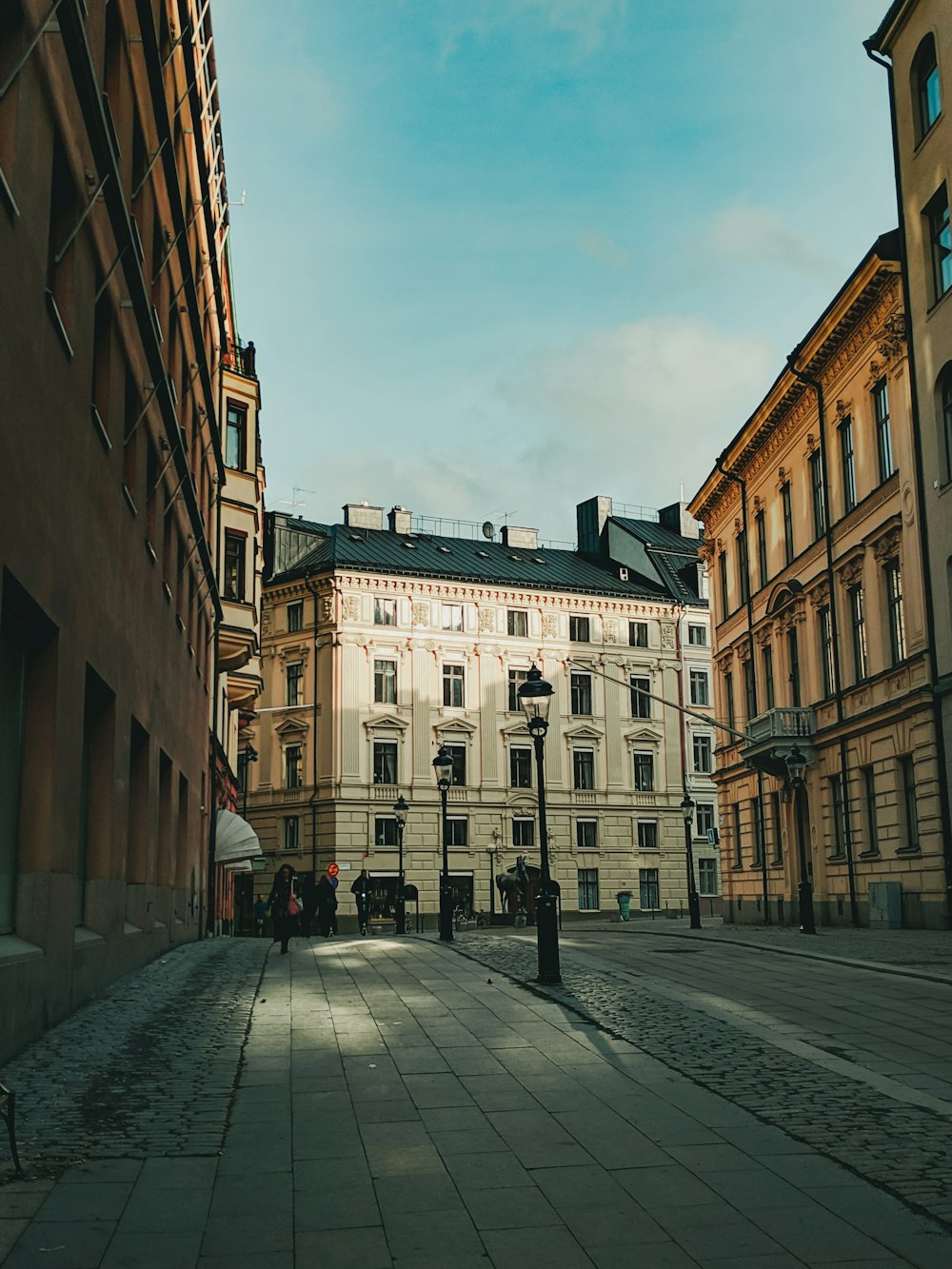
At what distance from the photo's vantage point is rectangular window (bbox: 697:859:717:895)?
6806 centimetres

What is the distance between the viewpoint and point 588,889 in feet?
214

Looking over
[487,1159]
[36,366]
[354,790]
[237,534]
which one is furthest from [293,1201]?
[354,790]

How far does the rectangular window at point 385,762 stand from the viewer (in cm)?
6269

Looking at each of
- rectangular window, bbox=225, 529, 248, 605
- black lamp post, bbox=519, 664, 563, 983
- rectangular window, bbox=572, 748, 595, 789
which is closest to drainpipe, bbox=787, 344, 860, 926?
rectangular window, bbox=225, 529, 248, 605

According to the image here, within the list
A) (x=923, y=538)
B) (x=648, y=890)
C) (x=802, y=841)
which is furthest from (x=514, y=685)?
(x=923, y=538)

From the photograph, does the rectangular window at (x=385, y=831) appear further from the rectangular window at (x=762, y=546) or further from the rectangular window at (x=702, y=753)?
the rectangular window at (x=762, y=546)

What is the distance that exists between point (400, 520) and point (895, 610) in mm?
41008

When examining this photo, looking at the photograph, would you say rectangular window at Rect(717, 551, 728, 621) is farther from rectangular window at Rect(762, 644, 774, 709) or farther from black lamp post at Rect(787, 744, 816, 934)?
black lamp post at Rect(787, 744, 816, 934)

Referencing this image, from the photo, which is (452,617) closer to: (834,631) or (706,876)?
(706,876)

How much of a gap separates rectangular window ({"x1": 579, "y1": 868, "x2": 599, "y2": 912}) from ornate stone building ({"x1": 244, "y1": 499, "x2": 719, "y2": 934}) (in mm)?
64

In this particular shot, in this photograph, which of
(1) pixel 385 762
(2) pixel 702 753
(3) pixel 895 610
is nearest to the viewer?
(3) pixel 895 610

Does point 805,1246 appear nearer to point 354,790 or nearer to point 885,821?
point 885,821

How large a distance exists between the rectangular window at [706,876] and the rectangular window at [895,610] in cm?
3810

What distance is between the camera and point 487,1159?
23.4 ft
